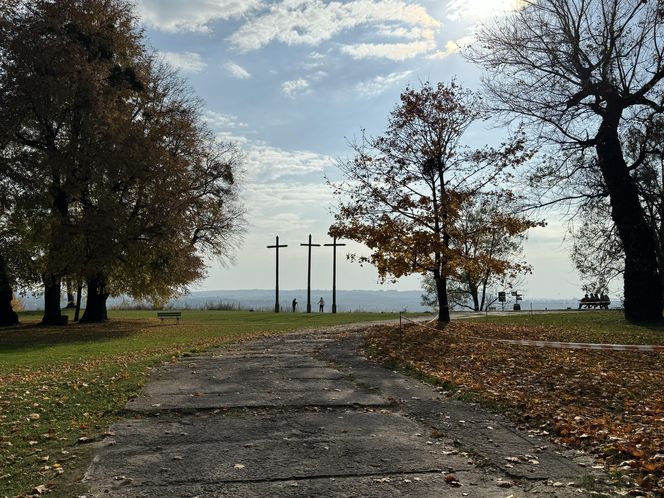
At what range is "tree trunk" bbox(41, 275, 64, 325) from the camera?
97.4 ft

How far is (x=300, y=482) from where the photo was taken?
5328 millimetres

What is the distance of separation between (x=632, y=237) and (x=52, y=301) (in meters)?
29.3

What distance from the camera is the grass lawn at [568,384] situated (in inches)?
247

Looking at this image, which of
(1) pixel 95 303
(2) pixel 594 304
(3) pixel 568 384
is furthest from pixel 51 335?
(2) pixel 594 304

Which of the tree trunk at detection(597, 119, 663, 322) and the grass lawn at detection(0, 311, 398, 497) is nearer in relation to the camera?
the grass lawn at detection(0, 311, 398, 497)

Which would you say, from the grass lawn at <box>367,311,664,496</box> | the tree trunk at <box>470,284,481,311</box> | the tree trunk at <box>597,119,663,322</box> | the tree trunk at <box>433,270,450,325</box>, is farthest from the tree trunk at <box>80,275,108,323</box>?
the tree trunk at <box>470,284,481,311</box>

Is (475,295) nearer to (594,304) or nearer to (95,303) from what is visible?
(594,304)

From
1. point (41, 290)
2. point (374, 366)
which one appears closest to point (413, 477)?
point (374, 366)

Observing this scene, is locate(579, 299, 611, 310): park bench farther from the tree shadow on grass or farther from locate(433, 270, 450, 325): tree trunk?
the tree shadow on grass

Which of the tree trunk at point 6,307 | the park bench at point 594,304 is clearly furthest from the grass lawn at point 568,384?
the park bench at point 594,304

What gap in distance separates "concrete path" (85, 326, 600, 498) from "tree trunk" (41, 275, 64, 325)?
22.3 meters

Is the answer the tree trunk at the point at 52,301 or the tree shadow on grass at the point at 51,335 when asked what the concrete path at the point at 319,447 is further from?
the tree trunk at the point at 52,301

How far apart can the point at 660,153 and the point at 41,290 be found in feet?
106

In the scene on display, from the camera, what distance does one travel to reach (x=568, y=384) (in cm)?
1026
